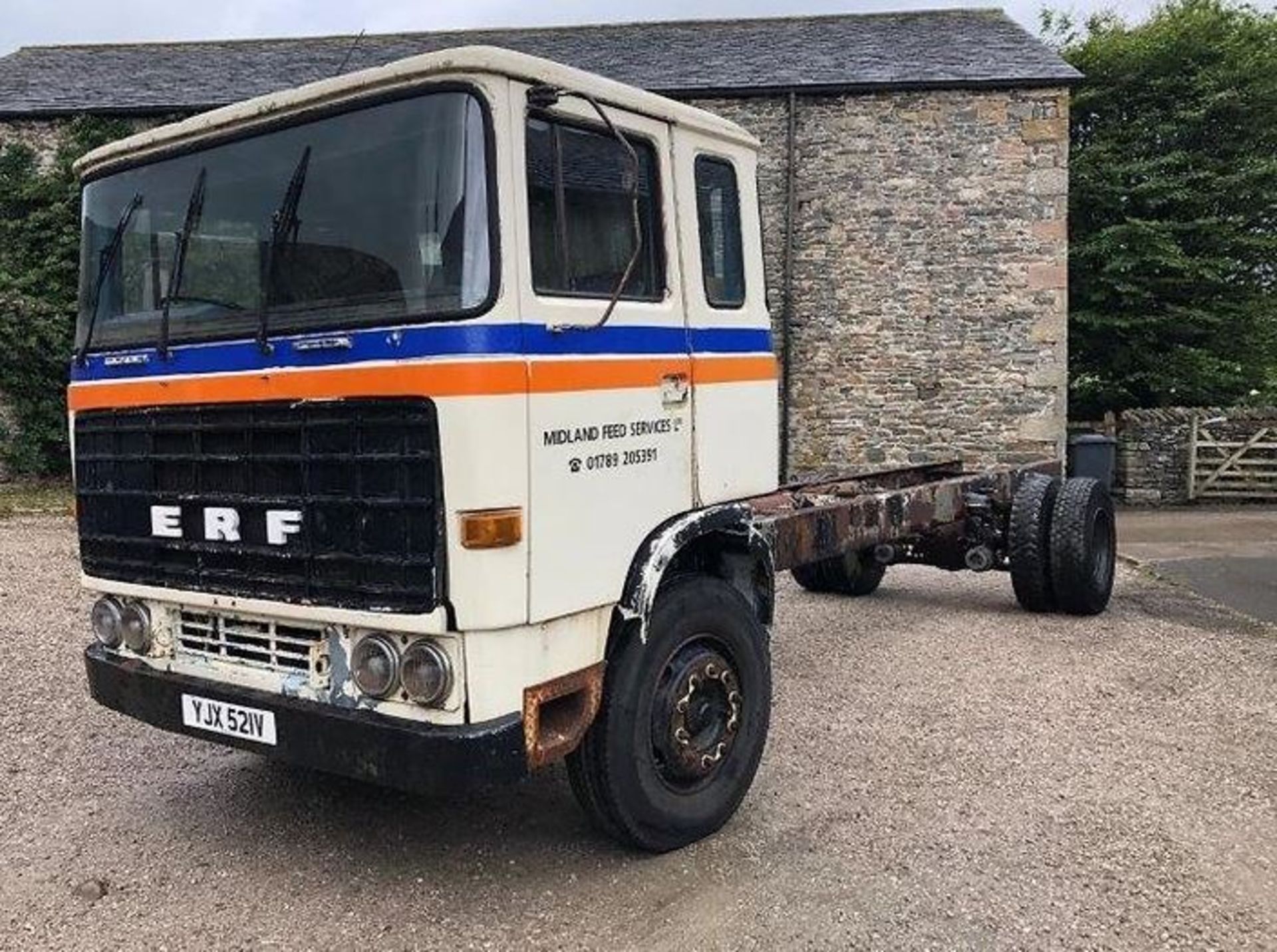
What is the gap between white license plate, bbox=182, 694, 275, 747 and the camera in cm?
339

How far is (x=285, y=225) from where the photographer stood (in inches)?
135

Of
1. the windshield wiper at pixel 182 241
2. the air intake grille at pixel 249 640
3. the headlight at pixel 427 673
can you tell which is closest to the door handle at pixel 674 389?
the headlight at pixel 427 673

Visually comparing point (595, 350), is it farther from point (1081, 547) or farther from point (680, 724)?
point (1081, 547)

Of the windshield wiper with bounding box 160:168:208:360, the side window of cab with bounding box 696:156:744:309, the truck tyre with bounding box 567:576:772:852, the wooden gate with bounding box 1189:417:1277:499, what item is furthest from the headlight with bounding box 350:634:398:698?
the wooden gate with bounding box 1189:417:1277:499

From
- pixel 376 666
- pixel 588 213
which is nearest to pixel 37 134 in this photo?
pixel 588 213

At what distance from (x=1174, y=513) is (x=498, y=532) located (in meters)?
14.3

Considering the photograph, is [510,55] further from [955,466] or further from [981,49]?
[981,49]

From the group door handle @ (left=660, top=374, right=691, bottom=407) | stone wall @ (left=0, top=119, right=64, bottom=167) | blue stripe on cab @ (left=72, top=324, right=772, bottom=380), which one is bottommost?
door handle @ (left=660, top=374, right=691, bottom=407)

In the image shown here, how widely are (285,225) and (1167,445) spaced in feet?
50.8

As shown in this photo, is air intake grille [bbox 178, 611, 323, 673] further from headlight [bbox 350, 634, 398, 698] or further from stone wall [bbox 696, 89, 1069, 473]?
stone wall [bbox 696, 89, 1069, 473]

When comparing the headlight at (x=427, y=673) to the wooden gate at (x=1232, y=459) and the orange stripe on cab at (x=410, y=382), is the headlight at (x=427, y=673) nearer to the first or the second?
the orange stripe on cab at (x=410, y=382)

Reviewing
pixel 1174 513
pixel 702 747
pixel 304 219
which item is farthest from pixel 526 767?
pixel 1174 513

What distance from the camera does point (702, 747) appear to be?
12.5 ft

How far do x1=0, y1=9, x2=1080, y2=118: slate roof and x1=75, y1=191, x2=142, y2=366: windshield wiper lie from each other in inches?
448
